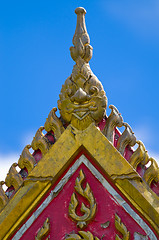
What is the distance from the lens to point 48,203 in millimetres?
8891

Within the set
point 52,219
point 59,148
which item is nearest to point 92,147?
point 59,148

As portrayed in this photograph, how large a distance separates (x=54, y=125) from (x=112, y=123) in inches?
31.8

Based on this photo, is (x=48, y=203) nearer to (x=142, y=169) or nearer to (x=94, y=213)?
(x=94, y=213)

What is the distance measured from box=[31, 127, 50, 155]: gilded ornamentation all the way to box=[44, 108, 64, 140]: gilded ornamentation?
0.13 m

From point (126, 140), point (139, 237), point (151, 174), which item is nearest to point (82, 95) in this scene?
point (126, 140)

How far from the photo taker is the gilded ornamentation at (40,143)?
918 centimetres

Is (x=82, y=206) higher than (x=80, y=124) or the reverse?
the reverse

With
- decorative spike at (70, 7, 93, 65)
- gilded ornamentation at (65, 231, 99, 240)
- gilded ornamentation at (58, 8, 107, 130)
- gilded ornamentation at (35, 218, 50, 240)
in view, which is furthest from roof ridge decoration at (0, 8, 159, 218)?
gilded ornamentation at (65, 231, 99, 240)

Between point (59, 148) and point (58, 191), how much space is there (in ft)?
1.92

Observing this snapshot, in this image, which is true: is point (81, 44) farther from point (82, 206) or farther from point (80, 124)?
point (82, 206)

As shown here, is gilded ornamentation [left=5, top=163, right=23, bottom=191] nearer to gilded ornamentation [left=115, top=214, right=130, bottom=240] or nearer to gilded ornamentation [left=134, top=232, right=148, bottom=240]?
gilded ornamentation [left=115, top=214, right=130, bottom=240]

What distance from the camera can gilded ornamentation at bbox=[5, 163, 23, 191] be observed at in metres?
9.11

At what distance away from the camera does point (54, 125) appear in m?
9.30

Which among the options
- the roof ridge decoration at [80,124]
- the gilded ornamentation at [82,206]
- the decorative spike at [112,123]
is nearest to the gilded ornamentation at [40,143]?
the roof ridge decoration at [80,124]
